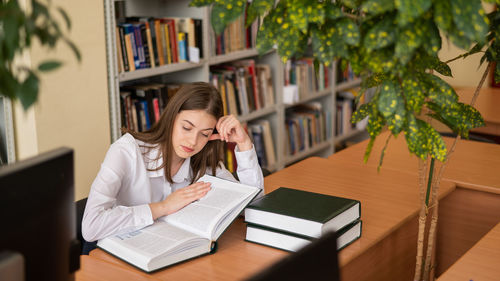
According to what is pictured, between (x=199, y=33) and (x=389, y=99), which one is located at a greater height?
(x=199, y=33)

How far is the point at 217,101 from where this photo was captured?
6.68ft

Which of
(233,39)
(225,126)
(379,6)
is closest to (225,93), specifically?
(233,39)

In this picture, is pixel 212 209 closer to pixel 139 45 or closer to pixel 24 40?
pixel 24 40

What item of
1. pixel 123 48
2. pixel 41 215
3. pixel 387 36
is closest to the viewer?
pixel 41 215

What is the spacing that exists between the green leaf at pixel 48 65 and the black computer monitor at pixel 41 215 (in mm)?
218

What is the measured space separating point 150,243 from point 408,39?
90 cm

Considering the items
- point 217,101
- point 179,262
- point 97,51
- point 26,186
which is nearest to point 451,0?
point 26,186

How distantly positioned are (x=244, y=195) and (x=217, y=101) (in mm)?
436

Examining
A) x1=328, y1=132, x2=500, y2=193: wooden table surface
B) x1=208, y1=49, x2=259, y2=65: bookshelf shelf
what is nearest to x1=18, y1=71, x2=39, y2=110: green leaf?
x1=328, y1=132, x2=500, y2=193: wooden table surface

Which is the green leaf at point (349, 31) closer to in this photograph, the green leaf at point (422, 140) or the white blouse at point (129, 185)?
the green leaf at point (422, 140)

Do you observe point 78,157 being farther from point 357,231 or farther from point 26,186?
point 26,186

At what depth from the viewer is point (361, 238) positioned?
5.76 ft

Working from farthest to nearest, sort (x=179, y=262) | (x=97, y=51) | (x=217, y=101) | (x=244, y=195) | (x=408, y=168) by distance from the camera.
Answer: (x=97, y=51), (x=408, y=168), (x=217, y=101), (x=244, y=195), (x=179, y=262)

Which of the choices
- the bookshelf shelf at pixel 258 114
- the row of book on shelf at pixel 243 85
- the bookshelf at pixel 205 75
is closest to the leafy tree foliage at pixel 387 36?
the bookshelf at pixel 205 75
